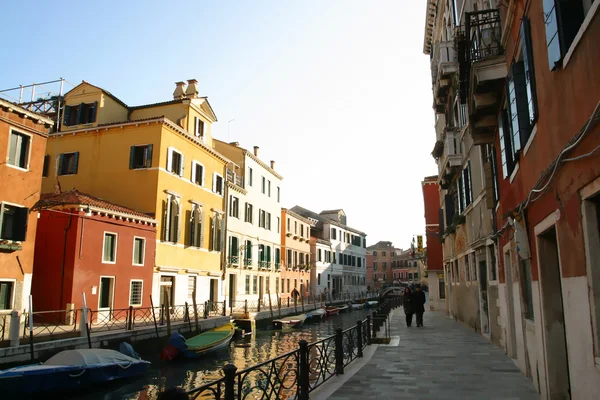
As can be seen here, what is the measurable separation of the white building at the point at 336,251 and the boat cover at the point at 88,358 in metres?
36.9

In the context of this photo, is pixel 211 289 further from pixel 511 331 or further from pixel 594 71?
pixel 594 71

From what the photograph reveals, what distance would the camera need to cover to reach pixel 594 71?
3.60 metres

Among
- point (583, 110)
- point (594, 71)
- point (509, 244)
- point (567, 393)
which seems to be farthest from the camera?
point (509, 244)

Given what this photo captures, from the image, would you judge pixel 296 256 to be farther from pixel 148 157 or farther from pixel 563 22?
pixel 563 22

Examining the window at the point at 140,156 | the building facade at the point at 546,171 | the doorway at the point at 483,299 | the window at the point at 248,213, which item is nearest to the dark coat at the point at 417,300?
the doorway at the point at 483,299

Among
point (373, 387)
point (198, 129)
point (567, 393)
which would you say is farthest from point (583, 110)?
point (198, 129)

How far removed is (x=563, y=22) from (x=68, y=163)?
81.8 ft

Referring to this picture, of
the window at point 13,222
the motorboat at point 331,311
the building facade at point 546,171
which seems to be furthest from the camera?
the motorboat at point 331,311

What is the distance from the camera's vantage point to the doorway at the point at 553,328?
19.4ft

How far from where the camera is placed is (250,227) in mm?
33469

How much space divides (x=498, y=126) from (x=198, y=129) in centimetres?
2052

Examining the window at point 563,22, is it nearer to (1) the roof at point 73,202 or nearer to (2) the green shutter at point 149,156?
(1) the roof at point 73,202

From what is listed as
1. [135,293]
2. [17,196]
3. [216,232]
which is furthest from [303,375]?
[216,232]

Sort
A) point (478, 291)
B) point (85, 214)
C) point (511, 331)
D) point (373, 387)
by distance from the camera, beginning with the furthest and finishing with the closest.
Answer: point (85, 214) < point (478, 291) < point (511, 331) < point (373, 387)
